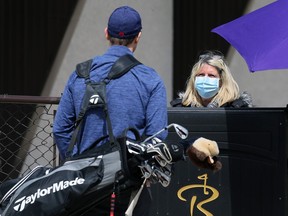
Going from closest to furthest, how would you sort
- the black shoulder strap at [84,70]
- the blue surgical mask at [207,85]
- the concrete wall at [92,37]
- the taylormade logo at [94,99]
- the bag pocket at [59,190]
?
the bag pocket at [59,190], the taylormade logo at [94,99], the black shoulder strap at [84,70], the blue surgical mask at [207,85], the concrete wall at [92,37]

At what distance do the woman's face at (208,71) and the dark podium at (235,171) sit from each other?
0.55m

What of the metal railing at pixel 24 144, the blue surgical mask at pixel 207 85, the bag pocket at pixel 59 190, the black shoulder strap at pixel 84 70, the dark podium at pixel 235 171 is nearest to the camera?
the bag pocket at pixel 59 190

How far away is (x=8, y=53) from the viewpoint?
7285 mm

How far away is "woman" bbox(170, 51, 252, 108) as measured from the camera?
5184 mm

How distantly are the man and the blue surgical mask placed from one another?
169cm

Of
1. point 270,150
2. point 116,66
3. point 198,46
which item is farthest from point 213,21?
point 116,66

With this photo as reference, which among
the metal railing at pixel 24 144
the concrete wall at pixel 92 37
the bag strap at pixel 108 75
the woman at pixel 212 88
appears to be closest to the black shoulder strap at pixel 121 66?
the bag strap at pixel 108 75

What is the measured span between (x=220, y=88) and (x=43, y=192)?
7.67 ft

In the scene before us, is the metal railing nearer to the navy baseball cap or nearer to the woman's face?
the woman's face

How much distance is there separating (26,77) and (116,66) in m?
3.98

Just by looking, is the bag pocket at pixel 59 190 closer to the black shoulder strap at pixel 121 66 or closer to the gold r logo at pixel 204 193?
the black shoulder strap at pixel 121 66

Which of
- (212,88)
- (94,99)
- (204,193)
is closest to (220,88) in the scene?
(212,88)

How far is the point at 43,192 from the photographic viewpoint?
3.21 meters

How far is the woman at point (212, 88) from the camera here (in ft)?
17.0
